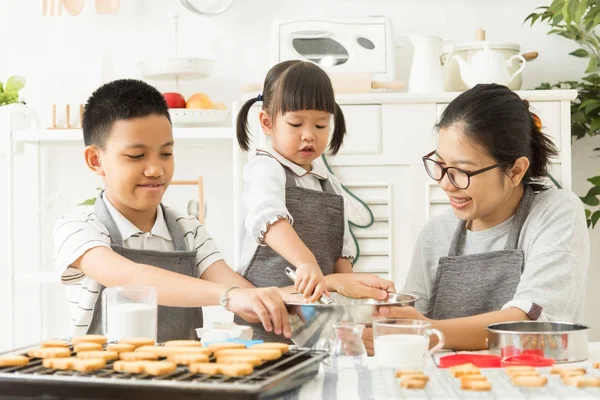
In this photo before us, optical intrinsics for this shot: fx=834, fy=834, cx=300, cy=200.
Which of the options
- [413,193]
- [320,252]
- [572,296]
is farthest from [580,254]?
[413,193]

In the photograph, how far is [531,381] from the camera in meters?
1.01

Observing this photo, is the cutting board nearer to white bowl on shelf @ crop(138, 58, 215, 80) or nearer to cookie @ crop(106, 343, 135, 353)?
white bowl on shelf @ crop(138, 58, 215, 80)

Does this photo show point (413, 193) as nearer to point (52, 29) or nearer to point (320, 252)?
point (320, 252)

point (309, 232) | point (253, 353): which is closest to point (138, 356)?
point (253, 353)

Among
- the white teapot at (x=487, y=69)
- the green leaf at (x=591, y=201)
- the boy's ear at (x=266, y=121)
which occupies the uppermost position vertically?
the white teapot at (x=487, y=69)

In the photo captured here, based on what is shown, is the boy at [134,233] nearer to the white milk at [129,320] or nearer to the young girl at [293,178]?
the young girl at [293,178]

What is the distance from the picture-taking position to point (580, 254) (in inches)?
66.6

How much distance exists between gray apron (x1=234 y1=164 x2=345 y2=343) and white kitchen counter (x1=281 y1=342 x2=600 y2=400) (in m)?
0.80

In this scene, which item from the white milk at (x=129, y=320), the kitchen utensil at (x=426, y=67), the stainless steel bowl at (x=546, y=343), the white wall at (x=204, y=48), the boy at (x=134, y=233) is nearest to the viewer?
the stainless steel bowl at (x=546, y=343)

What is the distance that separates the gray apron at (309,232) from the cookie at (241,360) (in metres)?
0.85

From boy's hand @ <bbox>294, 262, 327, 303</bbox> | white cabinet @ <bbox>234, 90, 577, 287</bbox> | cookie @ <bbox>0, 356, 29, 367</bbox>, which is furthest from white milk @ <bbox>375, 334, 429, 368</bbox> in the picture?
white cabinet @ <bbox>234, 90, 577, 287</bbox>

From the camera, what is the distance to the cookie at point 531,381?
3.29 ft

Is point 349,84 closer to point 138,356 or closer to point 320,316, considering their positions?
point 320,316

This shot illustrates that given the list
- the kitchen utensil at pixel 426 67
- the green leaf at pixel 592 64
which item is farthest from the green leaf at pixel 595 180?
the kitchen utensil at pixel 426 67
